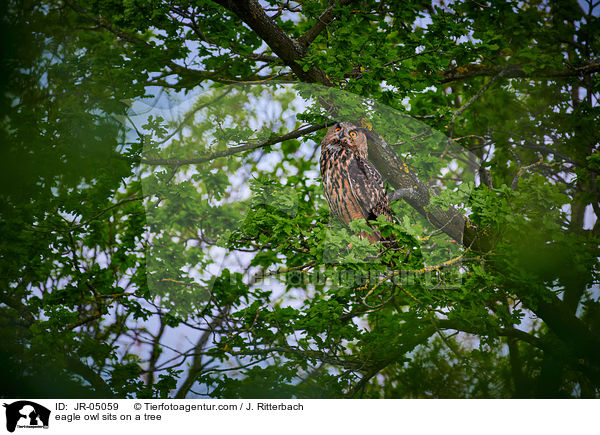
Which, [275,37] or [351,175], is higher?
[275,37]

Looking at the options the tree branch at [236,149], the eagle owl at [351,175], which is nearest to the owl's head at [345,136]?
the eagle owl at [351,175]

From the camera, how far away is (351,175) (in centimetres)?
252

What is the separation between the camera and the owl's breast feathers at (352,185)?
252 centimetres

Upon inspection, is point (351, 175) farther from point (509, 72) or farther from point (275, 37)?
point (509, 72)

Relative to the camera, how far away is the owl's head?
2.50 meters

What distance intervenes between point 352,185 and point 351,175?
0.05 metres
